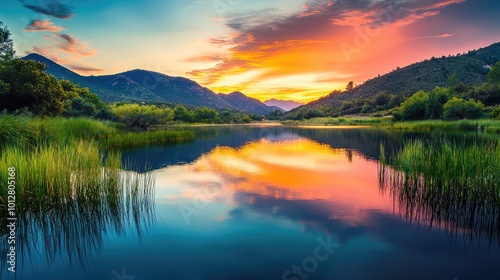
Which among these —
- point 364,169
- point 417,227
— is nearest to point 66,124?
point 364,169

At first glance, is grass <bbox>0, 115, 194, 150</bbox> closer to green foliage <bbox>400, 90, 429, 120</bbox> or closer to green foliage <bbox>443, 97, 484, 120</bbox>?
green foliage <bbox>443, 97, 484, 120</bbox>

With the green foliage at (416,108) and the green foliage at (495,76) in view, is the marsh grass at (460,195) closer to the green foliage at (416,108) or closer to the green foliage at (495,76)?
the green foliage at (416,108)

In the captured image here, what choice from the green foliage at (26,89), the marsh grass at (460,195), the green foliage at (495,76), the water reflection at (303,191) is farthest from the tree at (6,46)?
the green foliage at (495,76)

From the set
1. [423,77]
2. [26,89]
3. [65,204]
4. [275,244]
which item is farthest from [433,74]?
[65,204]

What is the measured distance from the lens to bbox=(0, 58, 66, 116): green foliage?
78.0 ft

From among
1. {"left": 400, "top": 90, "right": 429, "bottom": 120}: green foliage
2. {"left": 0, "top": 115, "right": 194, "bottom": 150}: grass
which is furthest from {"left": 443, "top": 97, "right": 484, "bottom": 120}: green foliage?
{"left": 0, "top": 115, "right": 194, "bottom": 150}: grass

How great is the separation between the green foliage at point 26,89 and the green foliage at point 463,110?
5638 cm

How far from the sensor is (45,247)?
6113 millimetres

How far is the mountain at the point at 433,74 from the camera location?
107m

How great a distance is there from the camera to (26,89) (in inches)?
945

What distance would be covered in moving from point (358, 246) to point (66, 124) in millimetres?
18172

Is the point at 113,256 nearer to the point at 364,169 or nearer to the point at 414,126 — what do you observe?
the point at 364,169

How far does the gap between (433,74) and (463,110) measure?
78.7 meters

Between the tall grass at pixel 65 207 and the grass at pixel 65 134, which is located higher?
the grass at pixel 65 134
